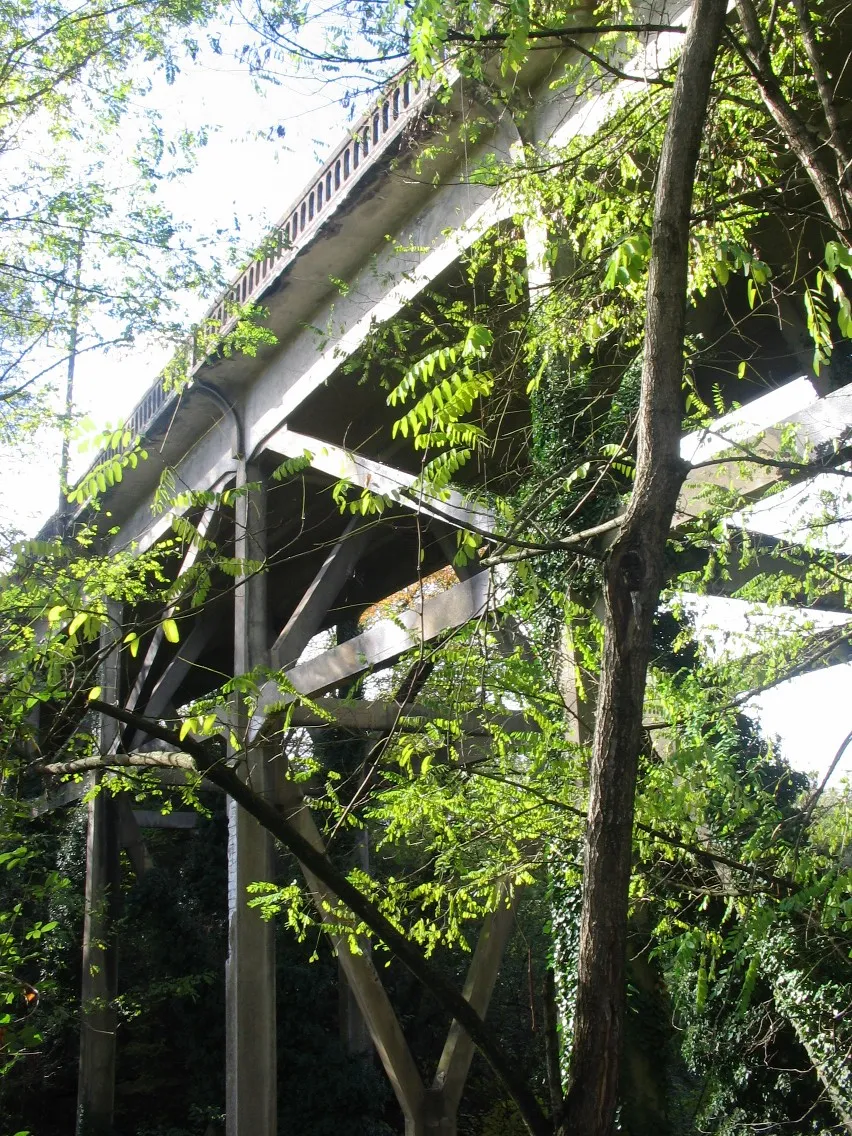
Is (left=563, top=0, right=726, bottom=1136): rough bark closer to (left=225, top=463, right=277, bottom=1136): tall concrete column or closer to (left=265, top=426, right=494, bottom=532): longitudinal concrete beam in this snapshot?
(left=265, top=426, right=494, bottom=532): longitudinal concrete beam

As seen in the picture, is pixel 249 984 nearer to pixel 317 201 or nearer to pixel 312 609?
pixel 312 609

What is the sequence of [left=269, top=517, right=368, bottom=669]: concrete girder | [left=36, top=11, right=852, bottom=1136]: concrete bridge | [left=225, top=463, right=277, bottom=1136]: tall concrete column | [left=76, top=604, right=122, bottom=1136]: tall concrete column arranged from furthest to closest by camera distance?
[left=76, top=604, right=122, bottom=1136]: tall concrete column → [left=269, top=517, right=368, bottom=669]: concrete girder → [left=225, top=463, right=277, bottom=1136]: tall concrete column → [left=36, top=11, right=852, bottom=1136]: concrete bridge

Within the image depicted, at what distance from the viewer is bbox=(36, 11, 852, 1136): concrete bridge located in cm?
531

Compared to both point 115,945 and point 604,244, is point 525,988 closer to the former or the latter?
point 115,945

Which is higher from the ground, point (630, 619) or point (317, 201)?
point (317, 201)

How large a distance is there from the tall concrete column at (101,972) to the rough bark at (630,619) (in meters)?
9.24

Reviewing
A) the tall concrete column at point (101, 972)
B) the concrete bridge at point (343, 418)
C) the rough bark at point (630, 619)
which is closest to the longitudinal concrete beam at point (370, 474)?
the concrete bridge at point (343, 418)

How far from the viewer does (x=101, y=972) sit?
11000 millimetres

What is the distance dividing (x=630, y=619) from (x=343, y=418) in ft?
22.0

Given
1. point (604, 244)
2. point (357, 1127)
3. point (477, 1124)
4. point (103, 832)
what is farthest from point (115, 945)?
point (604, 244)

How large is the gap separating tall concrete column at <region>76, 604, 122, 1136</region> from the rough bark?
924 centimetres

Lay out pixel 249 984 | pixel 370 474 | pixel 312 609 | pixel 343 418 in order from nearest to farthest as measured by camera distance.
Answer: pixel 370 474 < pixel 249 984 < pixel 312 609 < pixel 343 418

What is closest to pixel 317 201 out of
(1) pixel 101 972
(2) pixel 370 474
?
(2) pixel 370 474

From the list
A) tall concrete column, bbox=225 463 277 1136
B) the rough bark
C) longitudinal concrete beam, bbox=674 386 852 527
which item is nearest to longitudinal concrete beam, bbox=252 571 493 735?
tall concrete column, bbox=225 463 277 1136
